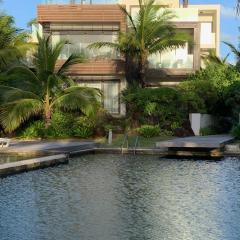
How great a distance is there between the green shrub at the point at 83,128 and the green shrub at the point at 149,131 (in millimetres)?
2546

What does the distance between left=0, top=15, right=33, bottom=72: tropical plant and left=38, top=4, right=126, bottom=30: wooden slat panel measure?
80.5 inches

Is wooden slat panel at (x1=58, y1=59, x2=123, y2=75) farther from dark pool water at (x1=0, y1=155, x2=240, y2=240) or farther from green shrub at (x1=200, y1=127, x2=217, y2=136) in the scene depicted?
dark pool water at (x1=0, y1=155, x2=240, y2=240)

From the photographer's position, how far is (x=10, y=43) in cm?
3666

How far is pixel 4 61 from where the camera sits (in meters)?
34.4

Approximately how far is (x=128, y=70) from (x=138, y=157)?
13.4 metres

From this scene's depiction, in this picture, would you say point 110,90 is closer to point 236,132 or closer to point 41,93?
point 41,93

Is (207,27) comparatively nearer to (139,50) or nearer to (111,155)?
(139,50)

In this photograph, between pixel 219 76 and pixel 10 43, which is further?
pixel 10 43

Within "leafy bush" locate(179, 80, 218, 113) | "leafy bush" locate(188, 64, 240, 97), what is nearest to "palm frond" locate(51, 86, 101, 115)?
"leafy bush" locate(179, 80, 218, 113)

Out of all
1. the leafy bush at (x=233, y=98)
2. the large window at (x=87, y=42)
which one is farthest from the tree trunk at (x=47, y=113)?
the leafy bush at (x=233, y=98)

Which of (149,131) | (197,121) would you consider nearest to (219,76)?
(197,121)

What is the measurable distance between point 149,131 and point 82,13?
36.6 feet

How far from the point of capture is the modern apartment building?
3825cm

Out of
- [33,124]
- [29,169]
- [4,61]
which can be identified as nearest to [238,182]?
[29,169]
